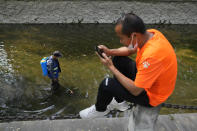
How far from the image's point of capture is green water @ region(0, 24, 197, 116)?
537 cm

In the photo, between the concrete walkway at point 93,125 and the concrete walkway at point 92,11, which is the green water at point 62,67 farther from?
the concrete walkway at point 93,125

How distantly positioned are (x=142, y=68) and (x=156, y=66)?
5.5 inches

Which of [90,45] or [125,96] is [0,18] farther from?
[125,96]

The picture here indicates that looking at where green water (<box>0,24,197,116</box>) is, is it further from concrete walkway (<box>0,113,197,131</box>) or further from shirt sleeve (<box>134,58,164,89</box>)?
shirt sleeve (<box>134,58,164,89</box>)

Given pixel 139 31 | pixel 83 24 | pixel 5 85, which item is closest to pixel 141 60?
pixel 139 31

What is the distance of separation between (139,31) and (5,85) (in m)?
5.23

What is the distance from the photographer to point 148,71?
194cm

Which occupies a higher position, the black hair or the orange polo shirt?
the black hair

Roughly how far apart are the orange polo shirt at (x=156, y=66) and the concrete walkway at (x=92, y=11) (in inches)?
447

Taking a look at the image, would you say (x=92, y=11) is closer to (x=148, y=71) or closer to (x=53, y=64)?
(x=53, y=64)

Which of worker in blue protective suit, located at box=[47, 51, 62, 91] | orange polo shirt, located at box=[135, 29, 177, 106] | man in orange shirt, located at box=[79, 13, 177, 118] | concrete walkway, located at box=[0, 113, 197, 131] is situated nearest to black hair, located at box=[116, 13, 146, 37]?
man in orange shirt, located at box=[79, 13, 177, 118]

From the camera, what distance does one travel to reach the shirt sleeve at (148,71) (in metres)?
1.92

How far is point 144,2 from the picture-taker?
554 inches

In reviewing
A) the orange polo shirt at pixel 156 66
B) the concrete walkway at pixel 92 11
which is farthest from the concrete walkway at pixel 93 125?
the concrete walkway at pixel 92 11
